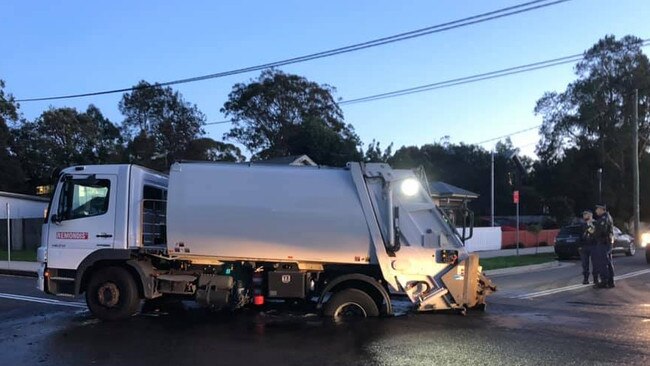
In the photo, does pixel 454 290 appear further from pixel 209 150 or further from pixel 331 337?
pixel 209 150

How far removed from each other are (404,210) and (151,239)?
172 inches

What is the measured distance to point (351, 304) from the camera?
9758 mm

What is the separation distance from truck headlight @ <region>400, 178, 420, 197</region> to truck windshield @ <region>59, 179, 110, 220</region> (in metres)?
→ 5.00

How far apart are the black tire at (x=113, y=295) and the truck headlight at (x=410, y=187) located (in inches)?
188

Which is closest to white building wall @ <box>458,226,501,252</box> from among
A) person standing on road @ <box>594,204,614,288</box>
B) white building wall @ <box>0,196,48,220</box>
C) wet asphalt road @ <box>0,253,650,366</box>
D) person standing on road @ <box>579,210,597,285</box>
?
person standing on road @ <box>579,210,597,285</box>

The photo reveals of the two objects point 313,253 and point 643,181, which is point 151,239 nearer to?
point 313,253

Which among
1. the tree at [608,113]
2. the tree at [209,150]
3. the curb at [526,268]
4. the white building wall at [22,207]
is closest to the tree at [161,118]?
the tree at [209,150]

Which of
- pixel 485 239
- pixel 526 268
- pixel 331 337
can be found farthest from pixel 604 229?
pixel 485 239

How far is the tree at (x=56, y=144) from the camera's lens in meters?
53.8

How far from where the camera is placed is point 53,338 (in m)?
8.87

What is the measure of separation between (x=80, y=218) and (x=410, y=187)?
18.5 ft

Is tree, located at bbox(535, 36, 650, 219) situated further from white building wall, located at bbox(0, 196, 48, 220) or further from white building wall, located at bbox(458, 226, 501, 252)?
white building wall, located at bbox(0, 196, 48, 220)

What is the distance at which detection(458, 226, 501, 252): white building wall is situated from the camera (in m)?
32.3

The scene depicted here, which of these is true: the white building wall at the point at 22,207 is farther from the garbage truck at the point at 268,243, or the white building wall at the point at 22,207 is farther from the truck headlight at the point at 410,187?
the truck headlight at the point at 410,187
